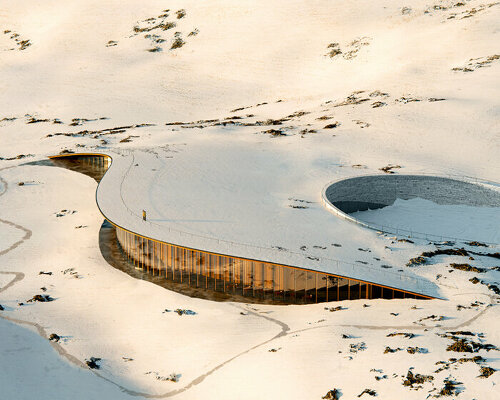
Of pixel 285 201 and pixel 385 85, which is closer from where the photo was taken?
pixel 285 201

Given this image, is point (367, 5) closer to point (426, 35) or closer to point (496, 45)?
point (426, 35)

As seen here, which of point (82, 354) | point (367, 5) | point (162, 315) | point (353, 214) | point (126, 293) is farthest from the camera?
point (367, 5)

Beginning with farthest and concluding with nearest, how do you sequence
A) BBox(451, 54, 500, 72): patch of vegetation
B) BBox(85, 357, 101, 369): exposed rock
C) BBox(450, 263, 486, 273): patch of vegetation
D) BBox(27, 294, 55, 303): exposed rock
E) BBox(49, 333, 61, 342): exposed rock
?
BBox(451, 54, 500, 72): patch of vegetation, BBox(27, 294, 55, 303): exposed rock, BBox(450, 263, 486, 273): patch of vegetation, BBox(49, 333, 61, 342): exposed rock, BBox(85, 357, 101, 369): exposed rock

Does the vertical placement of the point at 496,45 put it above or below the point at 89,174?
above

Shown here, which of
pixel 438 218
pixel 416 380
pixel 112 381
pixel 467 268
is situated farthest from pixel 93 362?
pixel 438 218

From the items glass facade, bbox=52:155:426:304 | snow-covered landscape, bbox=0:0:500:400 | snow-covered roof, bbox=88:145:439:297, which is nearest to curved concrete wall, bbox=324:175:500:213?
snow-covered landscape, bbox=0:0:500:400

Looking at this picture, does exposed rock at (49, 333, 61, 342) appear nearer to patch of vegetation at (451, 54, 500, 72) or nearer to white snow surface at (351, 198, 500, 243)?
white snow surface at (351, 198, 500, 243)

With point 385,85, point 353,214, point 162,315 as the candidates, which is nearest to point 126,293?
point 162,315
